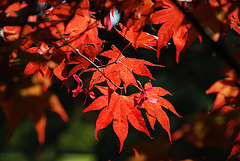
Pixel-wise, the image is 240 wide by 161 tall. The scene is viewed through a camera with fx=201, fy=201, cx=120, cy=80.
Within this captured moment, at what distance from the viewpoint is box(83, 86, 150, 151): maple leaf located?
0.69 m

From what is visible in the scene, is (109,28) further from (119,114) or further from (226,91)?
(226,91)

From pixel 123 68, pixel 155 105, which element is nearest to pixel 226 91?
pixel 155 105

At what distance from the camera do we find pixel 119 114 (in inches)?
27.6

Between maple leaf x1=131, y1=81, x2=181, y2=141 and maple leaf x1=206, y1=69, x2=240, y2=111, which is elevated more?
maple leaf x1=206, y1=69, x2=240, y2=111

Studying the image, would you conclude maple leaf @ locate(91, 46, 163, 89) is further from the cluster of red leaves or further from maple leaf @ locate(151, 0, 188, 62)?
maple leaf @ locate(151, 0, 188, 62)

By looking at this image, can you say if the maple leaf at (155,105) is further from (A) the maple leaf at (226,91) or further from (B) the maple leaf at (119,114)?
(A) the maple leaf at (226,91)

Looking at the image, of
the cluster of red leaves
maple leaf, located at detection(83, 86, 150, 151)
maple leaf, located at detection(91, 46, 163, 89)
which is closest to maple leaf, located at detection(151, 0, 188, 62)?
the cluster of red leaves

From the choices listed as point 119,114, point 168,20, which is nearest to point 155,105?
point 119,114

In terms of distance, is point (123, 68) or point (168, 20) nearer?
A: point (168, 20)

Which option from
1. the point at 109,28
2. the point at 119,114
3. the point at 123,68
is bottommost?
the point at 119,114

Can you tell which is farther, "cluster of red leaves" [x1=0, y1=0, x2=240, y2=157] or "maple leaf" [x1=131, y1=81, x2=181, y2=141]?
"maple leaf" [x1=131, y1=81, x2=181, y2=141]

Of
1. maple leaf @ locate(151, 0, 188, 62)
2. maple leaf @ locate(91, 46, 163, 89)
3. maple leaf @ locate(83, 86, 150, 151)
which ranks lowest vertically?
maple leaf @ locate(83, 86, 150, 151)

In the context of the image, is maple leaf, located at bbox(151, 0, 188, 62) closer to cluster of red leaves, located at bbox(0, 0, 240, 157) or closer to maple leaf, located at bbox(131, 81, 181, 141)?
cluster of red leaves, located at bbox(0, 0, 240, 157)

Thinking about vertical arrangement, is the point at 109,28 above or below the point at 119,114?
above
